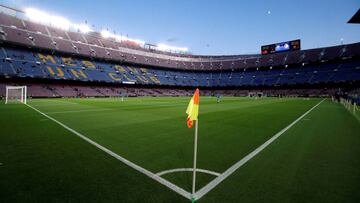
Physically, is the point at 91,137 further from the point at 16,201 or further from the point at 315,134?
the point at 315,134

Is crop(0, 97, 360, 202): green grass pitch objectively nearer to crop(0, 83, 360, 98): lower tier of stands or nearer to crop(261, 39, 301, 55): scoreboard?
crop(0, 83, 360, 98): lower tier of stands

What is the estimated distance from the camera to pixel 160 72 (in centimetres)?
8638

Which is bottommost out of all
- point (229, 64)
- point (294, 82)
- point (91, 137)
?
point (91, 137)

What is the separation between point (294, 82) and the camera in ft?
233

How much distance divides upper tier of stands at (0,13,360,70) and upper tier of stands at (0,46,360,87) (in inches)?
82.2

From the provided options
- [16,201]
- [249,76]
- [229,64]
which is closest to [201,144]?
[16,201]

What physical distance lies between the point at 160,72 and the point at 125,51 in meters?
16.8

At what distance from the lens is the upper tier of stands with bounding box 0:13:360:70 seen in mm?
55469

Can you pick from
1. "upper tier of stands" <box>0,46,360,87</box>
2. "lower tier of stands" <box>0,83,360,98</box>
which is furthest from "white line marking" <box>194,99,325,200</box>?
"upper tier of stands" <box>0,46,360,87</box>

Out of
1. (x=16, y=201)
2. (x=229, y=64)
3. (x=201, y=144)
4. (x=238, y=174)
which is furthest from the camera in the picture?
(x=229, y=64)

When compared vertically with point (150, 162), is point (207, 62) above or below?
above

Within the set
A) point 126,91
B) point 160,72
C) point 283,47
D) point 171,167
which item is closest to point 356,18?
point 171,167

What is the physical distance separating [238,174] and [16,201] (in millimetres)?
3945

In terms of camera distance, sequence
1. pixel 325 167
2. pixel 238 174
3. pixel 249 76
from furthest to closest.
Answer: pixel 249 76
pixel 325 167
pixel 238 174
